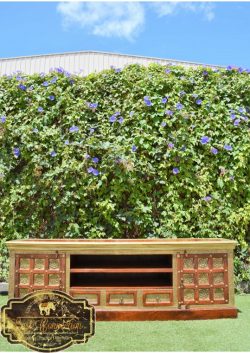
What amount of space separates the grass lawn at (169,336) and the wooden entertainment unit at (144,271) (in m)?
0.10

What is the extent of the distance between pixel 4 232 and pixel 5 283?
470 millimetres

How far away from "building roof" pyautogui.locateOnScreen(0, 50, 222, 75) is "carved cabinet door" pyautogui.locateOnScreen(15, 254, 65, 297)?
6.45 meters

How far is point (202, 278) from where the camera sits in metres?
3.15

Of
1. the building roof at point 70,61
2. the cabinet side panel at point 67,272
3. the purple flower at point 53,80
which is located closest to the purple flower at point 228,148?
the purple flower at point 53,80

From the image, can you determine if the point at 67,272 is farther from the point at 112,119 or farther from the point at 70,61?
the point at 70,61

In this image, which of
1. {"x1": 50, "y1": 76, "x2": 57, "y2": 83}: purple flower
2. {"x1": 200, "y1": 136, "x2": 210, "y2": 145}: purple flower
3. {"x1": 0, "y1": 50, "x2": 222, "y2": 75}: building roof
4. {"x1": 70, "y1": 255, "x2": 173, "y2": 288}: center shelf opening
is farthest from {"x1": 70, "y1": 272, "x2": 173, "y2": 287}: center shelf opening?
{"x1": 0, "y1": 50, "x2": 222, "y2": 75}: building roof

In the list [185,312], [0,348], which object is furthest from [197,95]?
[0,348]

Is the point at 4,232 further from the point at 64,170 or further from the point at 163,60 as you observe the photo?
the point at 163,60

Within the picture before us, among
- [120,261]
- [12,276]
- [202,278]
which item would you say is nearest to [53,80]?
[120,261]

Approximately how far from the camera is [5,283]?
409cm

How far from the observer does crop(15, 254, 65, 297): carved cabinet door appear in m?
3.12

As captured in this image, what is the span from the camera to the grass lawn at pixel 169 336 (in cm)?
243

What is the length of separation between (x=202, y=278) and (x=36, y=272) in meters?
1.18

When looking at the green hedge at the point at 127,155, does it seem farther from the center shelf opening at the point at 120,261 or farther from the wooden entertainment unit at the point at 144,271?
the wooden entertainment unit at the point at 144,271
